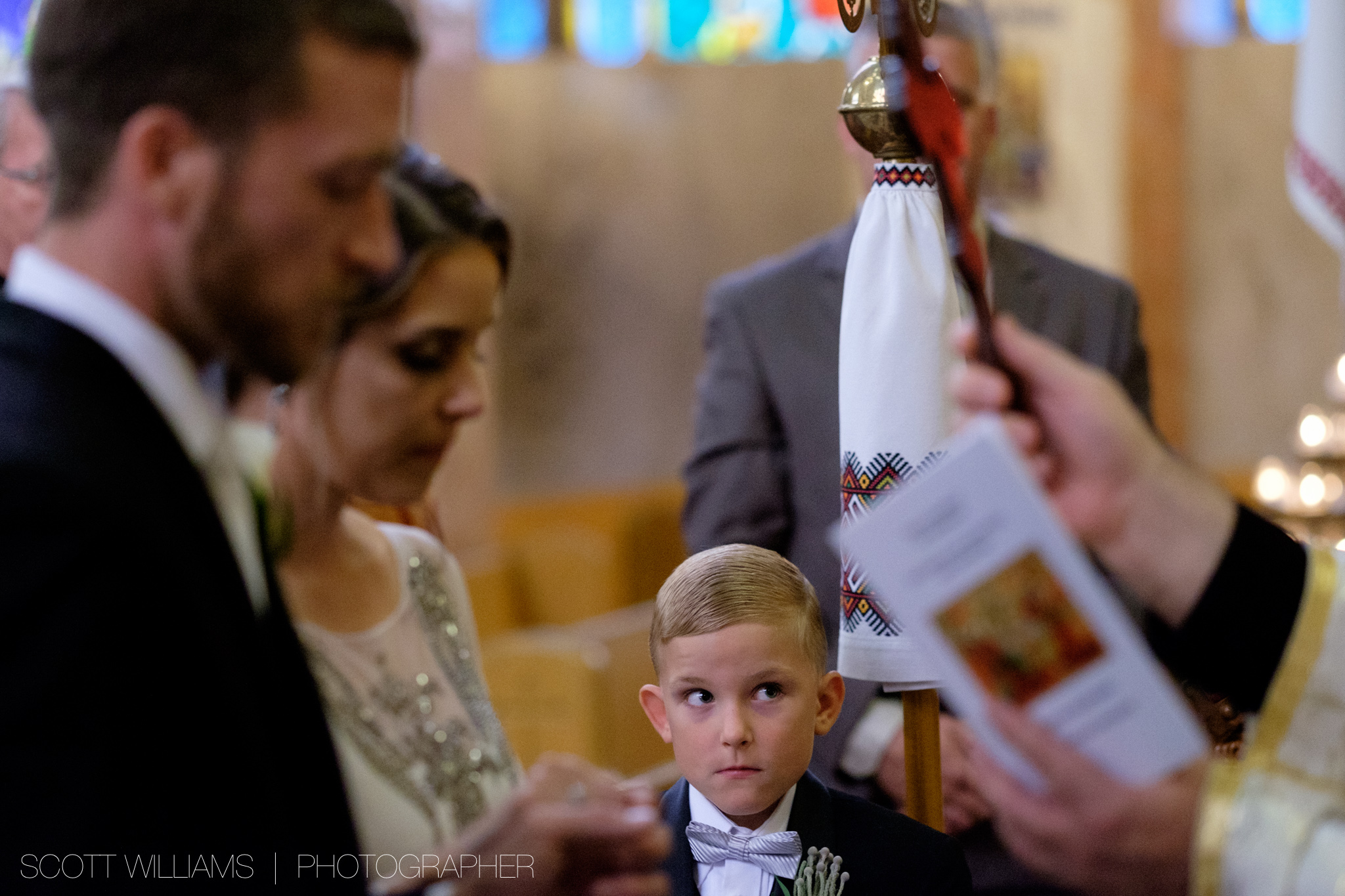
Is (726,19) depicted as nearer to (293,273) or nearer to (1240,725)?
(1240,725)

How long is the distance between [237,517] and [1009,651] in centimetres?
66

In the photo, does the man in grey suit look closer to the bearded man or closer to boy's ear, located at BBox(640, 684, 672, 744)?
boy's ear, located at BBox(640, 684, 672, 744)

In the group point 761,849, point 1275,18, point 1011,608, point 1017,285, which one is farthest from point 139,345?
point 1275,18

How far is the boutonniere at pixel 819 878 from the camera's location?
170 cm

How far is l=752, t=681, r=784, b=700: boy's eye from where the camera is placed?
1.76 meters

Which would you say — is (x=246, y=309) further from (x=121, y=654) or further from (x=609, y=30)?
(x=609, y=30)

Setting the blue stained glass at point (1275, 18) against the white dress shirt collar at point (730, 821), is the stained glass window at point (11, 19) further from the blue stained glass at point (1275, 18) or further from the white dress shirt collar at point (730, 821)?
the blue stained glass at point (1275, 18)

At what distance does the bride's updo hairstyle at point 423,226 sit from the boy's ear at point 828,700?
28.4 inches

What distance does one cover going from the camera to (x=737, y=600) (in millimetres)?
1766

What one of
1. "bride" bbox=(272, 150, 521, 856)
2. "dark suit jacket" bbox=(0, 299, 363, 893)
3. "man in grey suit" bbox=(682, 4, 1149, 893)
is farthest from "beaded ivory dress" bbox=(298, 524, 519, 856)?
"man in grey suit" bbox=(682, 4, 1149, 893)

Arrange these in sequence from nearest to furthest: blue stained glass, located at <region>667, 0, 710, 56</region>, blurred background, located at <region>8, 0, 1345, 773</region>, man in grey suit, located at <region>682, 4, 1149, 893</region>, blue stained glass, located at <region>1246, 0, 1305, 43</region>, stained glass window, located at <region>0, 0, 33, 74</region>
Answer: man in grey suit, located at <region>682, 4, 1149, 893</region> < stained glass window, located at <region>0, 0, 33, 74</region> < blurred background, located at <region>8, 0, 1345, 773</region> < blue stained glass, located at <region>667, 0, 710, 56</region> < blue stained glass, located at <region>1246, 0, 1305, 43</region>

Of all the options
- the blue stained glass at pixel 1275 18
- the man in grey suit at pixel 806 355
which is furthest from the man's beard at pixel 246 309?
the blue stained glass at pixel 1275 18

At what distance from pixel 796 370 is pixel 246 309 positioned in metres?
1.53

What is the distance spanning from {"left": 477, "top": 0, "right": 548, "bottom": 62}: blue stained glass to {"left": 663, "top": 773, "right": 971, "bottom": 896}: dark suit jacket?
303 inches
